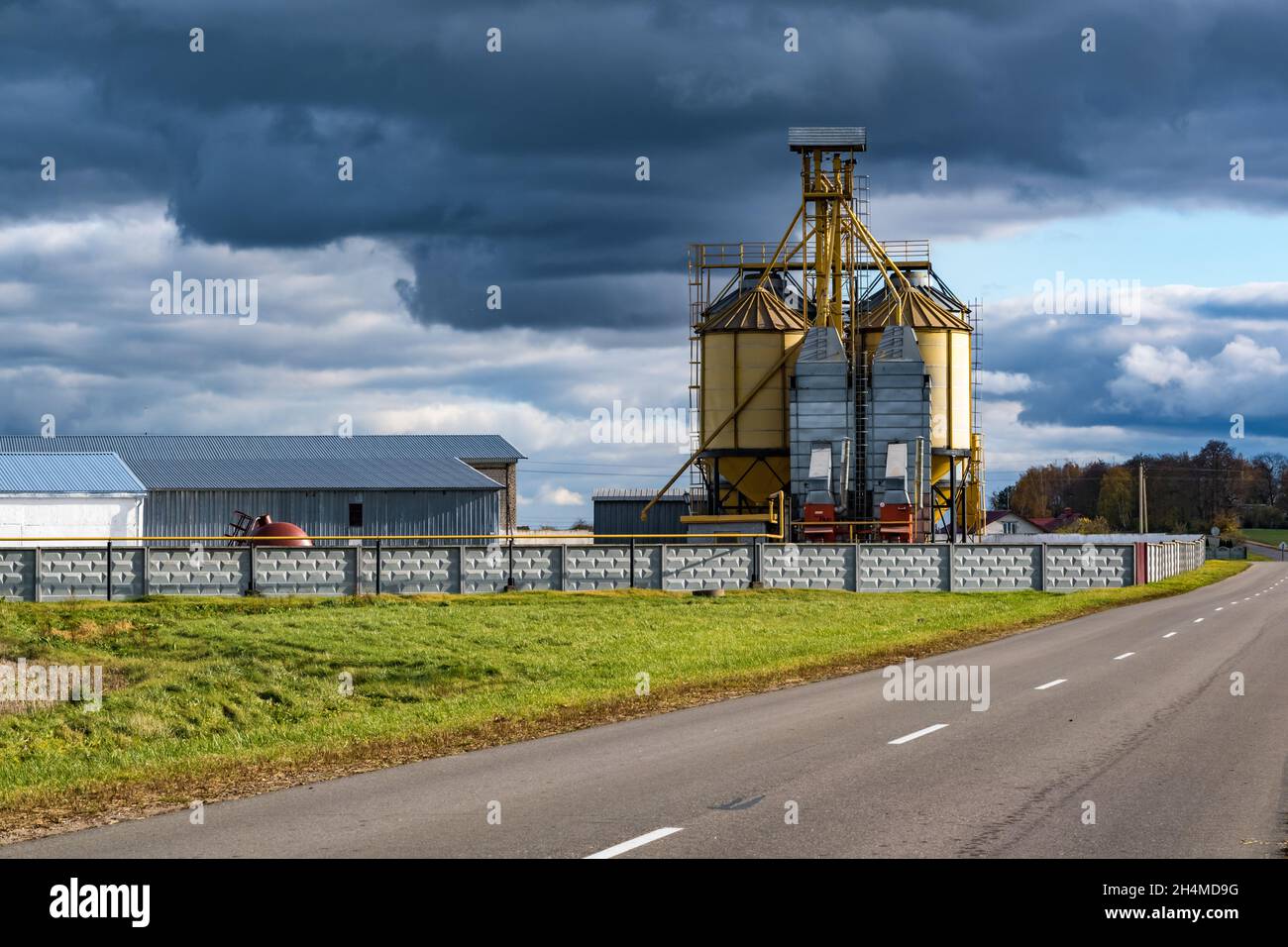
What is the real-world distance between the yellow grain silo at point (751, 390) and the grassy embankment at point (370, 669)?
2070cm

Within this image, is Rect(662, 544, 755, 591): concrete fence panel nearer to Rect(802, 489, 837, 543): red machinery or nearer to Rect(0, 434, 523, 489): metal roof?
Rect(802, 489, 837, 543): red machinery

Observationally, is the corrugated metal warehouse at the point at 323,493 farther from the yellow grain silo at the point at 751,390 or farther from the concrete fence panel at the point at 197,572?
the concrete fence panel at the point at 197,572

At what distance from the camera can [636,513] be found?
271 feet

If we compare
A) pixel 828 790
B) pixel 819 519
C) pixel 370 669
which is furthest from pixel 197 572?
pixel 828 790

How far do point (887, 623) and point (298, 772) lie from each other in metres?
22.7

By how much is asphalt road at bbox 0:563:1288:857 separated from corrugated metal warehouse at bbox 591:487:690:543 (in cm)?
5811

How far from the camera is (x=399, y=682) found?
2325cm

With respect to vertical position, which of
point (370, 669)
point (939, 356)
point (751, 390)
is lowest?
point (370, 669)

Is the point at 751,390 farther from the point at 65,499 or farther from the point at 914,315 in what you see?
the point at 65,499

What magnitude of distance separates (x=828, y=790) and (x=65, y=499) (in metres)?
56.3

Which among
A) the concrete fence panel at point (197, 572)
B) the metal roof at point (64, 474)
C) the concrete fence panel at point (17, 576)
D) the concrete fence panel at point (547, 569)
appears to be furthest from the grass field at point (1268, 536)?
the concrete fence panel at point (17, 576)

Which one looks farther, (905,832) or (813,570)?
(813,570)
